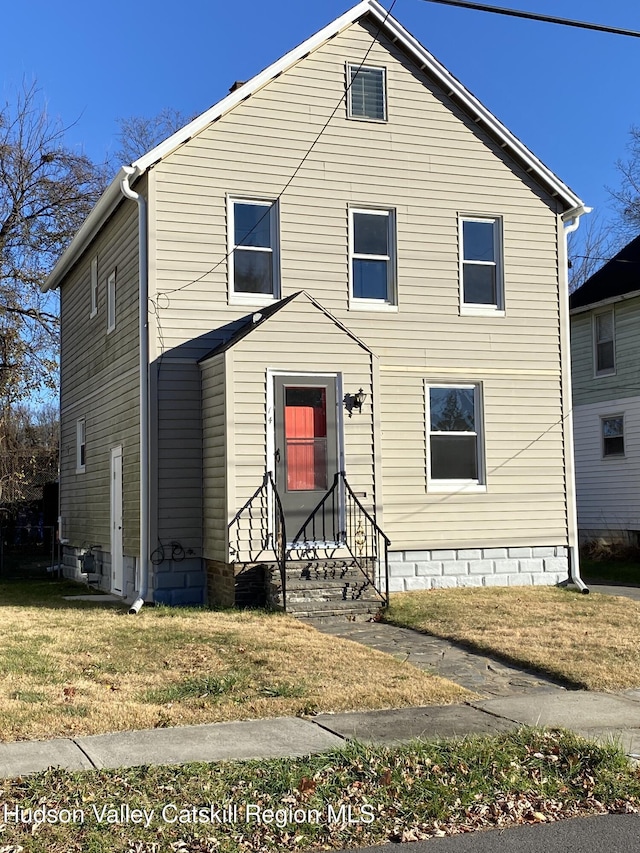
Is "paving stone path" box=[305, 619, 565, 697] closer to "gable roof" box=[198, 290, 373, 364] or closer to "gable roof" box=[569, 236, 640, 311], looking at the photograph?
"gable roof" box=[198, 290, 373, 364]

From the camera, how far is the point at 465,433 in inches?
619

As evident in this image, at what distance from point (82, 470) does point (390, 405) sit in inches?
296

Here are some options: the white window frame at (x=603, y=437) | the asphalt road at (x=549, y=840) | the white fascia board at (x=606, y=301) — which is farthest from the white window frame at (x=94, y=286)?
the asphalt road at (x=549, y=840)

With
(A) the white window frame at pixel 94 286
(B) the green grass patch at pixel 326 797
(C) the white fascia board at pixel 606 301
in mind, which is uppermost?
(C) the white fascia board at pixel 606 301

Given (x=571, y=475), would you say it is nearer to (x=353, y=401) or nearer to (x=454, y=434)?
(x=454, y=434)

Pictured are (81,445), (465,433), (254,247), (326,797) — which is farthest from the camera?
(81,445)

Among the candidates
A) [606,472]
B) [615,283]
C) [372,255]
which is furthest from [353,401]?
[615,283]

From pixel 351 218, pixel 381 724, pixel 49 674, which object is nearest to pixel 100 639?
pixel 49 674

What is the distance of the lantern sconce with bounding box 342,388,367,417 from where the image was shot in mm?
13688

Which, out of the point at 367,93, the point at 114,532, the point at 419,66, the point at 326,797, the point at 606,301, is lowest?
the point at 326,797

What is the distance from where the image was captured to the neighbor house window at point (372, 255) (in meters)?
15.4

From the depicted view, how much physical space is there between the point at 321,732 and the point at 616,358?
64.1 ft

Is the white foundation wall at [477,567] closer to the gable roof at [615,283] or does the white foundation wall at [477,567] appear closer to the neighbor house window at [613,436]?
the neighbor house window at [613,436]

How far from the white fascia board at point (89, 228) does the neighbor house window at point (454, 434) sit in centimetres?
588
